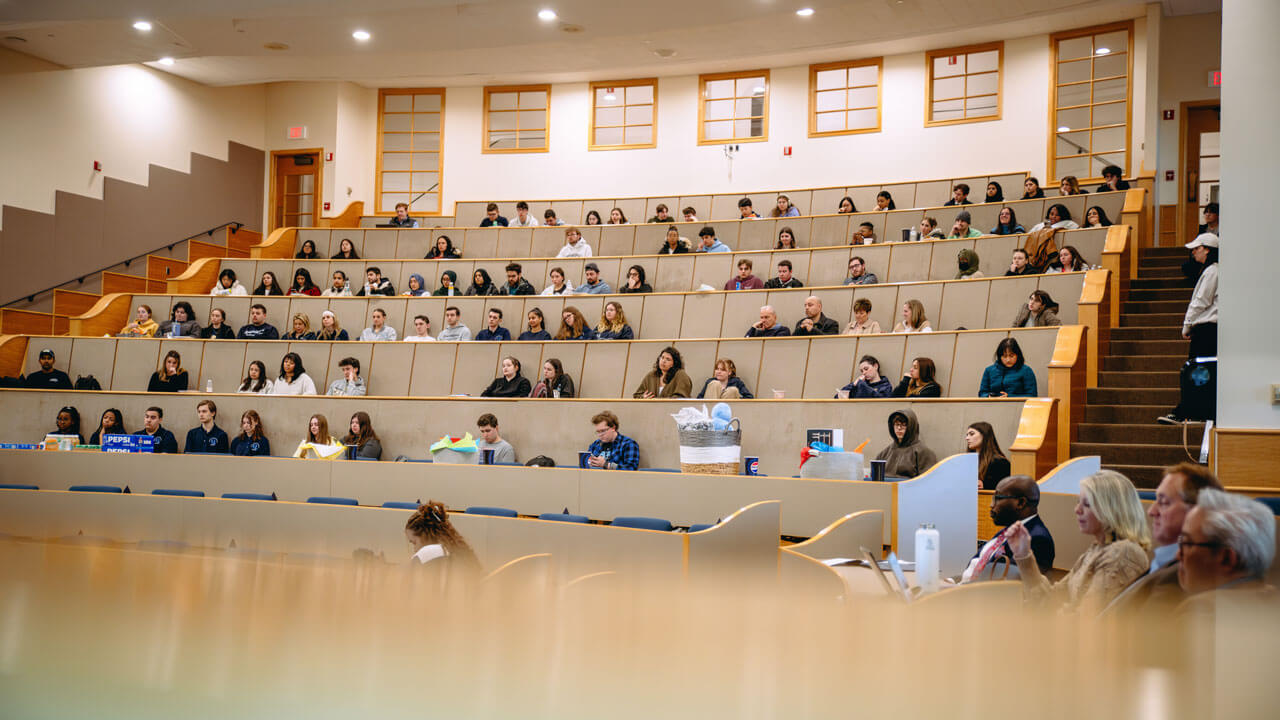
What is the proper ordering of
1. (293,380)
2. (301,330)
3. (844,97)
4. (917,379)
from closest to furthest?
(917,379) → (293,380) → (301,330) → (844,97)

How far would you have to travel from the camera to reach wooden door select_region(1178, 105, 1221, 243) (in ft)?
26.0

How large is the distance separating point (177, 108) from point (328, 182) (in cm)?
154

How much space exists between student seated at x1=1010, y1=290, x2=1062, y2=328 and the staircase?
362 millimetres

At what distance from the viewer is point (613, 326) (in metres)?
6.16

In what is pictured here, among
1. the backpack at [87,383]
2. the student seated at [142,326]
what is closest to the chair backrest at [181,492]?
the backpack at [87,383]

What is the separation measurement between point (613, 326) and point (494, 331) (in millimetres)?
816

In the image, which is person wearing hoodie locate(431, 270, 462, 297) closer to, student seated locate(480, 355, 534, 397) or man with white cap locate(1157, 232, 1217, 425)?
student seated locate(480, 355, 534, 397)

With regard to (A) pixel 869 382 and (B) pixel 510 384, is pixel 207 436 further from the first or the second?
(A) pixel 869 382

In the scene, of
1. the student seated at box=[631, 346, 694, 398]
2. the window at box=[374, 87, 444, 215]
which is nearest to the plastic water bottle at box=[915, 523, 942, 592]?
the student seated at box=[631, 346, 694, 398]

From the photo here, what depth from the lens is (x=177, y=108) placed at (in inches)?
369

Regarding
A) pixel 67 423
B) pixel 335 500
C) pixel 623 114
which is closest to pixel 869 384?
pixel 335 500

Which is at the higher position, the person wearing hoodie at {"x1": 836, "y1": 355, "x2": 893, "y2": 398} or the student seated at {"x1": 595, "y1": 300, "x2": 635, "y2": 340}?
the student seated at {"x1": 595, "y1": 300, "x2": 635, "y2": 340}

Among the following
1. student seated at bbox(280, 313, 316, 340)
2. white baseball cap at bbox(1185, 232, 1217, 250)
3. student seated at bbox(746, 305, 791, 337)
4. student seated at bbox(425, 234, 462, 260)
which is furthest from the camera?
student seated at bbox(425, 234, 462, 260)

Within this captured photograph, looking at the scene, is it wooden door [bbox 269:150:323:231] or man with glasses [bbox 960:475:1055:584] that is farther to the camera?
wooden door [bbox 269:150:323:231]
